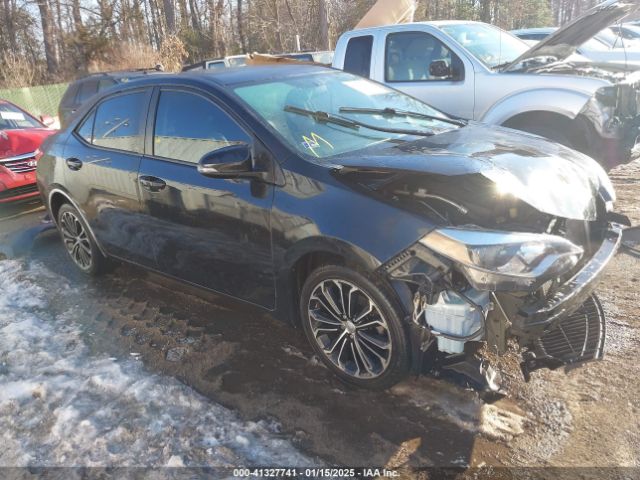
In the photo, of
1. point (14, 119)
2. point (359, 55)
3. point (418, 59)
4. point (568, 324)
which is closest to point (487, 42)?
point (418, 59)

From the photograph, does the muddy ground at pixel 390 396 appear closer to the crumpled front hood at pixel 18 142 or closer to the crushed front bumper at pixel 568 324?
the crushed front bumper at pixel 568 324

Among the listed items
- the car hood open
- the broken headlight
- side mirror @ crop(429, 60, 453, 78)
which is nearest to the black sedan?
the broken headlight

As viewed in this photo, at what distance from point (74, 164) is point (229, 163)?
2.23 m

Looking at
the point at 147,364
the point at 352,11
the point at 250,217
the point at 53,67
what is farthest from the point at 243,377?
the point at 53,67

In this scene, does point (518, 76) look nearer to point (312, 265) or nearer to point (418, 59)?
point (418, 59)

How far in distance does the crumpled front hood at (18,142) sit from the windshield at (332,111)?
17.2 feet

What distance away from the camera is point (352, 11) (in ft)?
90.3

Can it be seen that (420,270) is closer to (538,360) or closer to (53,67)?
(538,360)

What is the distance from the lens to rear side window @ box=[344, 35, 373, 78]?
23.4 feet

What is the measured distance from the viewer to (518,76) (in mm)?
5852

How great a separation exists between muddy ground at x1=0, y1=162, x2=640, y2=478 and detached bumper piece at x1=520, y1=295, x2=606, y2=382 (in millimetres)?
337

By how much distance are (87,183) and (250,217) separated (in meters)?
2.01

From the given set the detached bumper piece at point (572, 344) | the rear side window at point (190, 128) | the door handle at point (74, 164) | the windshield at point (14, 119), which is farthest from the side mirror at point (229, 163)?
the windshield at point (14, 119)

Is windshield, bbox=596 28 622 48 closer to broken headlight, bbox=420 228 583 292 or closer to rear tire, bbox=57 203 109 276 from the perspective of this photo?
broken headlight, bbox=420 228 583 292
